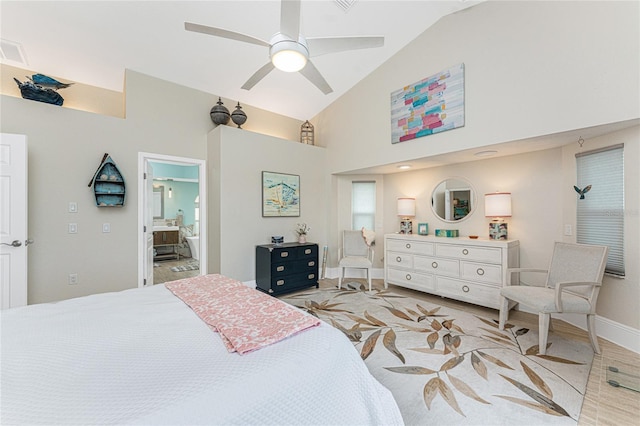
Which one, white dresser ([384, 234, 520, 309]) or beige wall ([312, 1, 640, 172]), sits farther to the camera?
white dresser ([384, 234, 520, 309])

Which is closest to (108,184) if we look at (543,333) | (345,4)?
(345,4)

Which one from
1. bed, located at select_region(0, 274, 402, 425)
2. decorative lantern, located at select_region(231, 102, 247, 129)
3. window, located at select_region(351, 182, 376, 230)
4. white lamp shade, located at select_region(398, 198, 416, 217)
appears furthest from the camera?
window, located at select_region(351, 182, 376, 230)

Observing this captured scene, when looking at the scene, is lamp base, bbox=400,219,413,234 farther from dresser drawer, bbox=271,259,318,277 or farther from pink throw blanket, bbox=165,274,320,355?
pink throw blanket, bbox=165,274,320,355

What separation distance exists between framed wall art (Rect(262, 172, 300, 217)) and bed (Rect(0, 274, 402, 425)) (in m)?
3.02

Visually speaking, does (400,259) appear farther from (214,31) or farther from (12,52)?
(12,52)

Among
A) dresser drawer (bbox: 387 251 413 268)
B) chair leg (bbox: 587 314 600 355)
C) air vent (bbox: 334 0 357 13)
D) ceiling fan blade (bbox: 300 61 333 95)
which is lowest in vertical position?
chair leg (bbox: 587 314 600 355)

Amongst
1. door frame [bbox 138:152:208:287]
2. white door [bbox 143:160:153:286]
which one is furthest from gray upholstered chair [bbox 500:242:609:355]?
white door [bbox 143:160:153:286]

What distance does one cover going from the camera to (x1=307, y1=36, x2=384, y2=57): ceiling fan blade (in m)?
2.06

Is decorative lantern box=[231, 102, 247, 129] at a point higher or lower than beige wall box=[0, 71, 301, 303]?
higher

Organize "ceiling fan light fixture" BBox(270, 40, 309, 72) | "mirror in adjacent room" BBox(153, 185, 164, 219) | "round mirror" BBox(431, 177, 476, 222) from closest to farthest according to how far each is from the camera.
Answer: "ceiling fan light fixture" BBox(270, 40, 309, 72) → "round mirror" BBox(431, 177, 476, 222) → "mirror in adjacent room" BBox(153, 185, 164, 219)

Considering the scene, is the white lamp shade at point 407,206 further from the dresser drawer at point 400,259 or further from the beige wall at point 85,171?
the beige wall at point 85,171

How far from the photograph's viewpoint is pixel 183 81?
3850 millimetres

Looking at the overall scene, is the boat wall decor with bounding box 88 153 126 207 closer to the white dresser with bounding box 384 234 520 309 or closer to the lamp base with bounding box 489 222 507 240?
the white dresser with bounding box 384 234 520 309

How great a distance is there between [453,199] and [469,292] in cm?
142
